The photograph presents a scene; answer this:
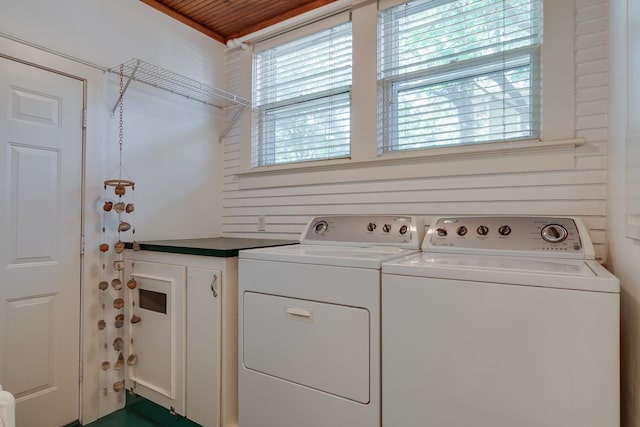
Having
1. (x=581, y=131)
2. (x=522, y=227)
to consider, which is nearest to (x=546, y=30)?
(x=581, y=131)

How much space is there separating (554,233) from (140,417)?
246cm

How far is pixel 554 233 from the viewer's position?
4.80 feet

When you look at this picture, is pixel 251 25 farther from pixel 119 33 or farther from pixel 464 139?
pixel 464 139

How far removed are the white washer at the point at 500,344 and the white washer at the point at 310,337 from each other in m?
0.08

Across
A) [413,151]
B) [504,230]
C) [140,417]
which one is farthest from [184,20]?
[140,417]

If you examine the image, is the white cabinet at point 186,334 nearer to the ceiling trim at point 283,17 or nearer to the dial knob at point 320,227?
the dial knob at point 320,227

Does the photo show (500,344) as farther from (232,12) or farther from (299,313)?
(232,12)

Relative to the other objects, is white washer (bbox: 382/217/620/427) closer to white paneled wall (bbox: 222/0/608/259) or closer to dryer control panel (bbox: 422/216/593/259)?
dryer control panel (bbox: 422/216/593/259)

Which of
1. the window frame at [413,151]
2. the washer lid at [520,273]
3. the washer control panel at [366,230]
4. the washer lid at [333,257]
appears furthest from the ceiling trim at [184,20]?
the washer lid at [520,273]

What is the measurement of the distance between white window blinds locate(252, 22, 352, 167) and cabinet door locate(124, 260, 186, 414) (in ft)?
3.85

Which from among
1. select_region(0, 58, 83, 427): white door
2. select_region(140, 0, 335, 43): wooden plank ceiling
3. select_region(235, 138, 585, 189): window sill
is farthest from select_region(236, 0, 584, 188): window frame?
select_region(0, 58, 83, 427): white door

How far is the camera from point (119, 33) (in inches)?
85.7

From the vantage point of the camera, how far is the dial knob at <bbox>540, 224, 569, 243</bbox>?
4.73 ft

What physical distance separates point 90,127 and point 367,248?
5.76ft
